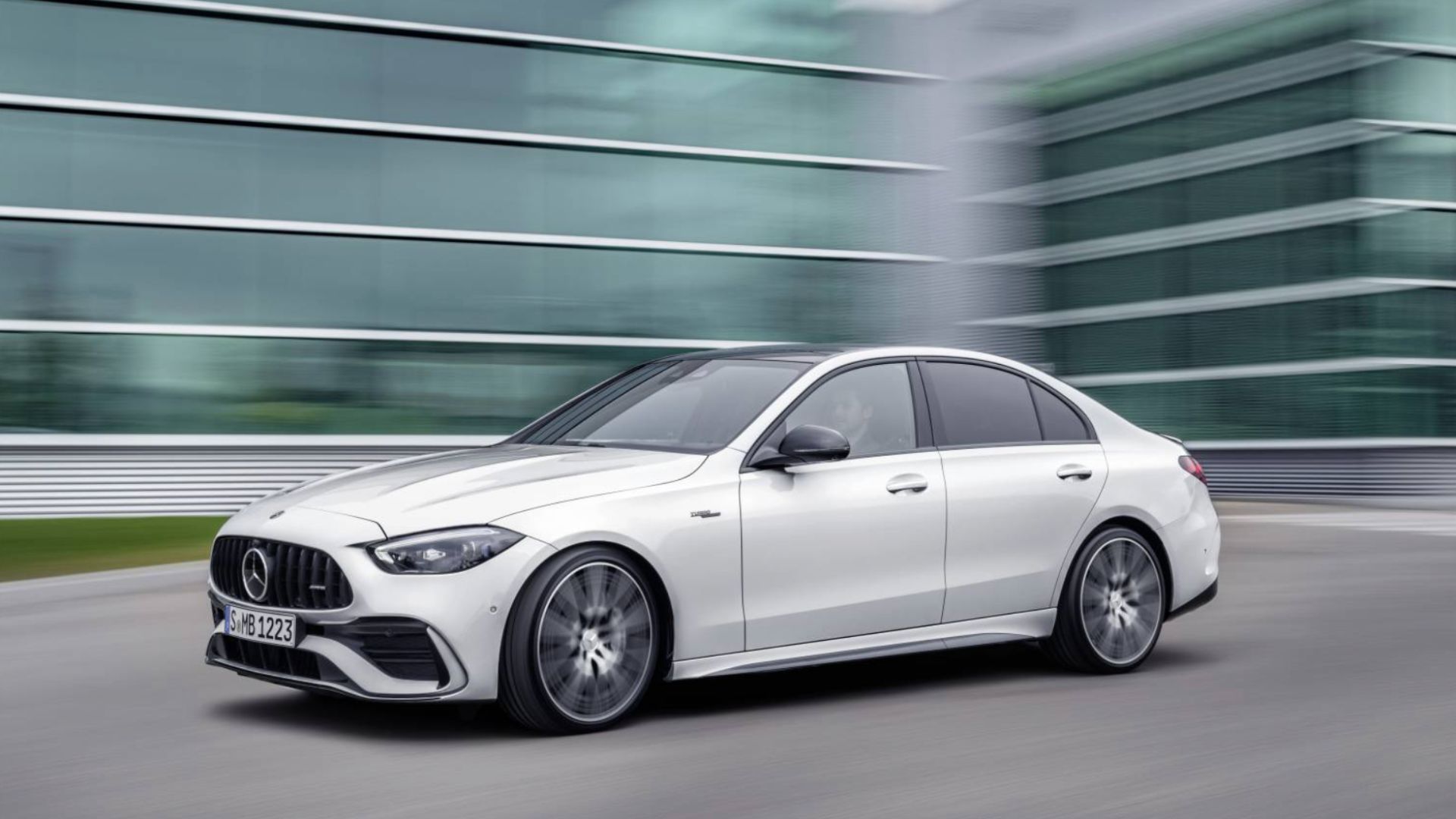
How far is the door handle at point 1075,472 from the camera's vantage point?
779 centimetres

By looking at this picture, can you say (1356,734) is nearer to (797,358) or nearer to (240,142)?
(797,358)

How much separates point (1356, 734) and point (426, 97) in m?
21.3

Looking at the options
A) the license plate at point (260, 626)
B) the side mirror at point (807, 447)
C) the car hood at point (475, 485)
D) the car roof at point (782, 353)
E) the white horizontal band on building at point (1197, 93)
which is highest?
the white horizontal band on building at point (1197, 93)

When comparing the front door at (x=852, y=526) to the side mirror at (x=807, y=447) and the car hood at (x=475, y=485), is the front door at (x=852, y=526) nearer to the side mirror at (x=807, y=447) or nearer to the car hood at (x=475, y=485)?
the side mirror at (x=807, y=447)

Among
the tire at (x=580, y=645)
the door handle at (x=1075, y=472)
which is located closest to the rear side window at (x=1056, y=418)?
the door handle at (x=1075, y=472)

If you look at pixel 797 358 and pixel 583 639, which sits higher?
pixel 797 358

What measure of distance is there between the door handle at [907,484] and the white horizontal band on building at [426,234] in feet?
61.5

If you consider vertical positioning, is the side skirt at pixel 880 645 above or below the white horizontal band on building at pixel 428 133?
below

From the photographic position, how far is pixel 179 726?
659cm

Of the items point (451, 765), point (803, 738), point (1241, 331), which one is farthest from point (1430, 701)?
point (1241, 331)

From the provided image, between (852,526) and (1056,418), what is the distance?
1573mm

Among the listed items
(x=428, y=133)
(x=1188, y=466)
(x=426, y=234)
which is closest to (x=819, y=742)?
(x=1188, y=466)

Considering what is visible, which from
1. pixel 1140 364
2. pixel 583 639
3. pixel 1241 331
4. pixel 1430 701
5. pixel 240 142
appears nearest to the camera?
pixel 583 639

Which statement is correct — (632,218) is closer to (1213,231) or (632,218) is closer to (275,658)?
(1213,231)
